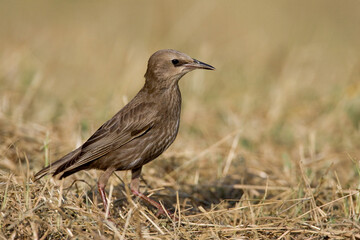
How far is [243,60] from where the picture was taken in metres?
11.7

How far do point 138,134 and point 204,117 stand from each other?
3421mm

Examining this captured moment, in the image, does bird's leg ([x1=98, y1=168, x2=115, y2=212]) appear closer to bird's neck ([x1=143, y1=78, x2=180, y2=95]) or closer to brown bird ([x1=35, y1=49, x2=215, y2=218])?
brown bird ([x1=35, y1=49, x2=215, y2=218])

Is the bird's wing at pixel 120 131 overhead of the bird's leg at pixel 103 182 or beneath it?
overhead

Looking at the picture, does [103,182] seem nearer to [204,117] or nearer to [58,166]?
[58,166]

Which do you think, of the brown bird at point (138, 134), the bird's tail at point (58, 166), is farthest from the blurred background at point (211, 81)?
the brown bird at point (138, 134)

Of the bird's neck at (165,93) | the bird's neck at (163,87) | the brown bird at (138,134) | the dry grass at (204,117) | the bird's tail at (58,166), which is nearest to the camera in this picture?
the dry grass at (204,117)

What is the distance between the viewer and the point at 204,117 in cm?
874

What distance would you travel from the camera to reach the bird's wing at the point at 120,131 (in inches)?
213

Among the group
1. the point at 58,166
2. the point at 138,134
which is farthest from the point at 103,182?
the point at 138,134

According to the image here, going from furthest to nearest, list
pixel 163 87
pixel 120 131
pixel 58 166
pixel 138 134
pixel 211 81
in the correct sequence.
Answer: pixel 211 81
pixel 163 87
pixel 120 131
pixel 138 134
pixel 58 166

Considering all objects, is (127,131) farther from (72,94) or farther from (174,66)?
(72,94)

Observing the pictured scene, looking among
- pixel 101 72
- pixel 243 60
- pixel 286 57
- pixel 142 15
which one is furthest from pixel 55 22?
pixel 286 57

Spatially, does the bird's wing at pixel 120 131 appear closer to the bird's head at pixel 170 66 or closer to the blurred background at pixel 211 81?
the bird's head at pixel 170 66

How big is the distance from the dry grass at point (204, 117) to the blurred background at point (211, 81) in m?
0.03
